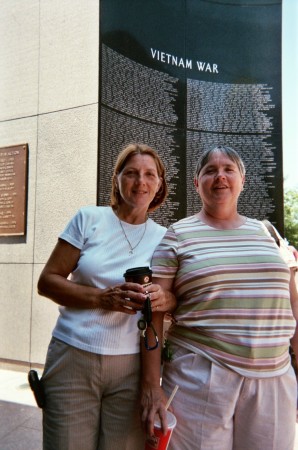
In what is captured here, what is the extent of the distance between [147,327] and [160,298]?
5.9 inches

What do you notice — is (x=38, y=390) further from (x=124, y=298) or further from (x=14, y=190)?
(x=14, y=190)

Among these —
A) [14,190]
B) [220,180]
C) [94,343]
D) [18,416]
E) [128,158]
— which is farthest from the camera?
[14,190]

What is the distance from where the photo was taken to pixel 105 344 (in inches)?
A: 58.2

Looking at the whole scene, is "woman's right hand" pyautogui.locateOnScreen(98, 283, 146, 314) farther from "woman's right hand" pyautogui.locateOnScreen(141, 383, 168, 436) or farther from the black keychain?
the black keychain

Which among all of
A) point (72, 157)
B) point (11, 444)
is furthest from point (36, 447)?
point (72, 157)

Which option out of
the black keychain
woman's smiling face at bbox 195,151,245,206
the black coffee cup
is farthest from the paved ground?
woman's smiling face at bbox 195,151,245,206

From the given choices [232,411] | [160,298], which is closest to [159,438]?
[232,411]

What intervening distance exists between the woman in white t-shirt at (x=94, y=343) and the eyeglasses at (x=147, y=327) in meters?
0.03

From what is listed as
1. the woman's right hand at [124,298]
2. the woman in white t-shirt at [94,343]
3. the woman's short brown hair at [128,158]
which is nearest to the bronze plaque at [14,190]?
the woman's short brown hair at [128,158]

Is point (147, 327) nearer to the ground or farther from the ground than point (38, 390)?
farther from the ground

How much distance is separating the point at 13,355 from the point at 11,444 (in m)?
1.70

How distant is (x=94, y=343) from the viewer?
58.1 inches

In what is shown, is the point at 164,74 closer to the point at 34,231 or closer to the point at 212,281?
the point at 34,231

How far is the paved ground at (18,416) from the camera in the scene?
2.87 m
